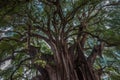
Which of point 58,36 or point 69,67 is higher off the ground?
point 58,36

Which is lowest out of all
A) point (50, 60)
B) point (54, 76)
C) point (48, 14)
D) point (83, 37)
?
point (54, 76)

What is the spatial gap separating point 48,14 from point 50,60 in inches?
45.0

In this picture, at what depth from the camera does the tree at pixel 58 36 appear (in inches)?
180

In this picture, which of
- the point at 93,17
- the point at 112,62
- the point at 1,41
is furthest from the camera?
the point at 112,62

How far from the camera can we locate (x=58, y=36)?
199 inches

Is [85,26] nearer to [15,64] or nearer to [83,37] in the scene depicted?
[83,37]

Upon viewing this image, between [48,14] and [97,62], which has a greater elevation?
[48,14]

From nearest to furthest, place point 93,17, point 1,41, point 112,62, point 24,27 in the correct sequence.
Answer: point 24,27, point 1,41, point 93,17, point 112,62

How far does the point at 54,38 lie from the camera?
205 inches

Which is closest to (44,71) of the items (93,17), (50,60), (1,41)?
(50,60)

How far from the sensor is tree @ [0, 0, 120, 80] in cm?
457

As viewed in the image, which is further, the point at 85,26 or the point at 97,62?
the point at 97,62

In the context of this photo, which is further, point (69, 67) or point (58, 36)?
point (58, 36)

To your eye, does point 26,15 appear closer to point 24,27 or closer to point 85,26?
point 24,27
